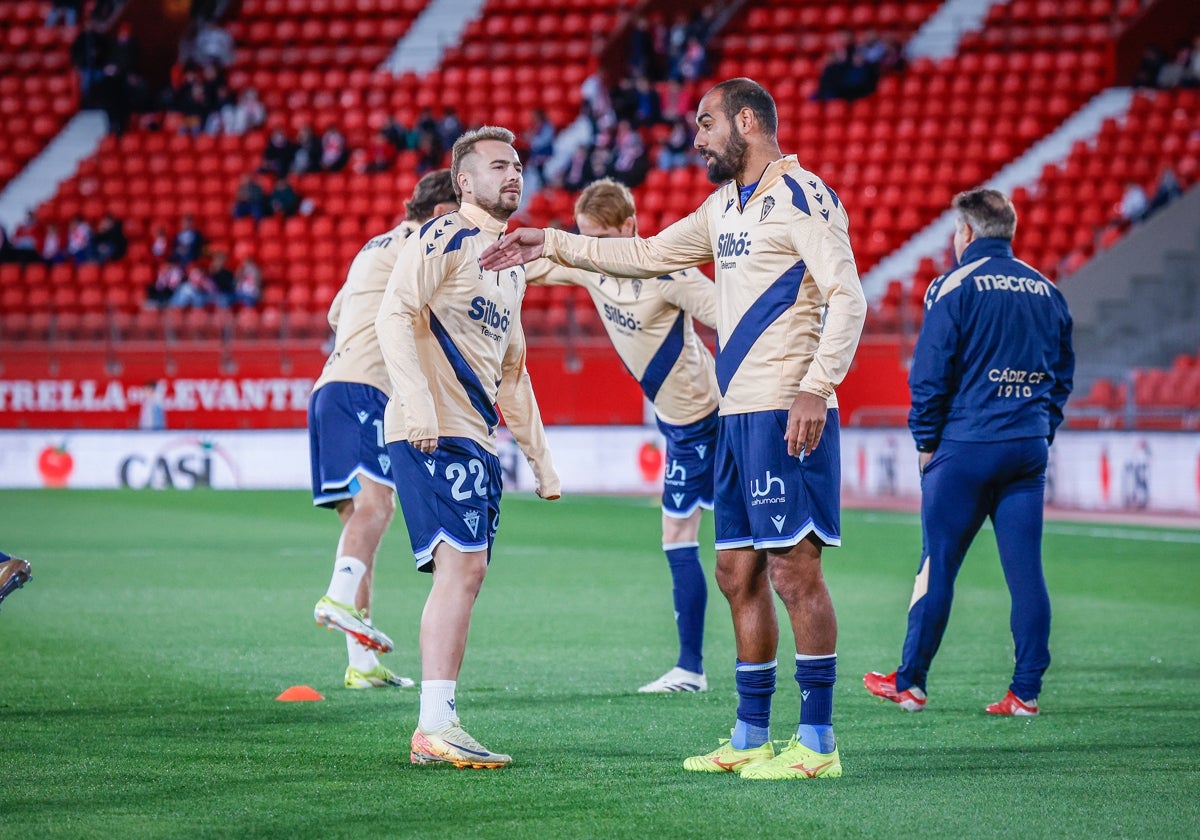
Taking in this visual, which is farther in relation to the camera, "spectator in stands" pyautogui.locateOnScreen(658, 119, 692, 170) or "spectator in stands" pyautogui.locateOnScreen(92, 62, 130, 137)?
"spectator in stands" pyautogui.locateOnScreen(92, 62, 130, 137)

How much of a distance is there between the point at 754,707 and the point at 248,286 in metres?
20.9

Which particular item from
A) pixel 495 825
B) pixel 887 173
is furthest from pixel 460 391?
pixel 887 173

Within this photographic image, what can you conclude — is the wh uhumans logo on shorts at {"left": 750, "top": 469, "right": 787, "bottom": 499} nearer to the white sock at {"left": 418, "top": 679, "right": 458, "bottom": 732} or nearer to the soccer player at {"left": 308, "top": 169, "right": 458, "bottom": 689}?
the white sock at {"left": 418, "top": 679, "right": 458, "bottom": 732}

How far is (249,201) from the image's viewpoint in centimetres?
2797

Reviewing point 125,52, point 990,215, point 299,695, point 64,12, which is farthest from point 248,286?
point 990,215

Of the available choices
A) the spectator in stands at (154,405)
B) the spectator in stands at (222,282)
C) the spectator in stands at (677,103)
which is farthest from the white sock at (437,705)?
the spectator in stands at (677,103)

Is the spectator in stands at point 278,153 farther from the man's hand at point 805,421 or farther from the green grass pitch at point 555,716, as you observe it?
the man's hand at point 805,421

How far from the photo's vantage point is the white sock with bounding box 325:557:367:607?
7586 millimetres

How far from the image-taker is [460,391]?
6070mm

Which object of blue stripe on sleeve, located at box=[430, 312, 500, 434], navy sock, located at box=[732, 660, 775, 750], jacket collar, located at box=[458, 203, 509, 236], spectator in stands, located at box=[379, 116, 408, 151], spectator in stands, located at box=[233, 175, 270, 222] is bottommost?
navy sock, located at box=[732, 660, 775, 750]

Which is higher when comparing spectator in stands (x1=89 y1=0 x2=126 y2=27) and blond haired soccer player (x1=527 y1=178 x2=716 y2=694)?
spectator in stands (x1=89 y1=0 x2=126 y2=27)

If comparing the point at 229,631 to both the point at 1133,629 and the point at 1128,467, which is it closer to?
the point at 1133,629

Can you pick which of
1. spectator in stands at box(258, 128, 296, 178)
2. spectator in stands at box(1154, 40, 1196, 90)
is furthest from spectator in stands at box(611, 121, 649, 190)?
spectator in stands at box(1154, 40, 1196, 90)

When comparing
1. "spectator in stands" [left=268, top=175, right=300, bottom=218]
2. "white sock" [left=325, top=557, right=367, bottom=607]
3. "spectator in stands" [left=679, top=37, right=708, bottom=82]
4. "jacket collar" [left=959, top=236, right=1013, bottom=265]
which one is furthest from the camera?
"spectator in stands" [left=679, top=37, right=708, bottom=82]
